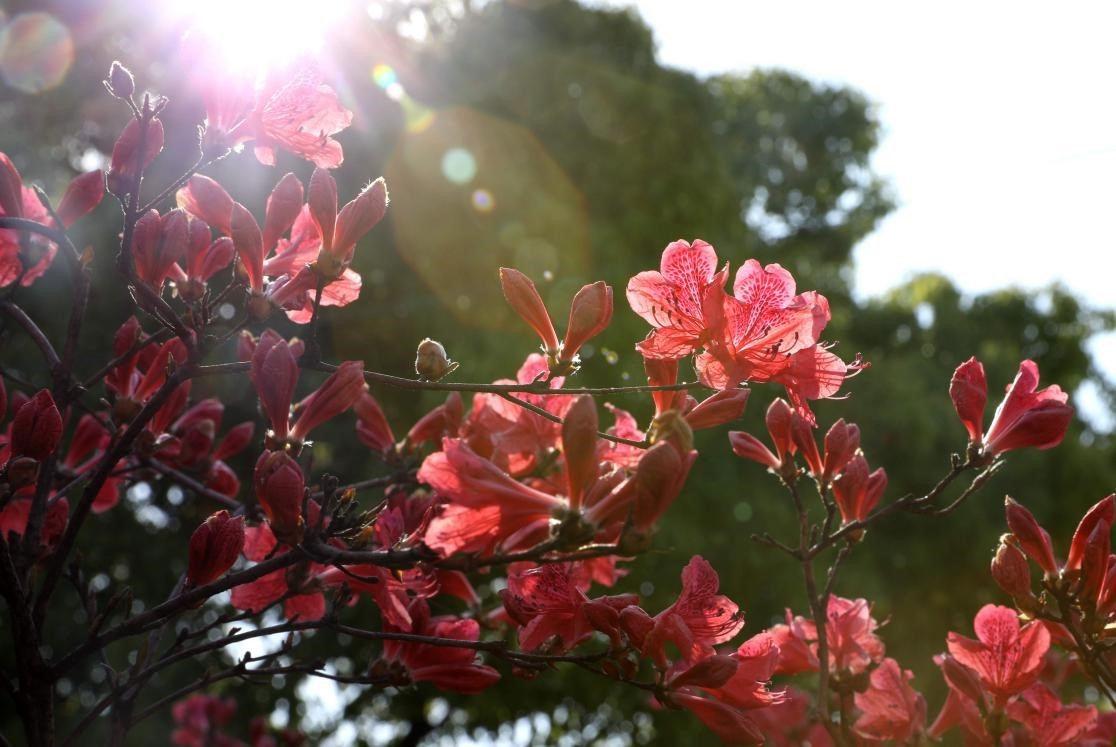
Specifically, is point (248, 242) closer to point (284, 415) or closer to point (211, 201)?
point (211, 201)

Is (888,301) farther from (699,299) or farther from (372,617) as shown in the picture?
(699,299)

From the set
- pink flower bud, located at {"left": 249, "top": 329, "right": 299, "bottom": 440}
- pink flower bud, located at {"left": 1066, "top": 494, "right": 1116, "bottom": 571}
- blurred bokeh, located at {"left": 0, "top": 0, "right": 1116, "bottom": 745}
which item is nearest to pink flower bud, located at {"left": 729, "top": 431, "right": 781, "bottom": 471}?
pink flower bud, located at {"left": 1066, "top": 494, "right": 1116, "bottom": 571}

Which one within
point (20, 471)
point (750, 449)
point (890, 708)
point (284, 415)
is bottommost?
point (20, 471)

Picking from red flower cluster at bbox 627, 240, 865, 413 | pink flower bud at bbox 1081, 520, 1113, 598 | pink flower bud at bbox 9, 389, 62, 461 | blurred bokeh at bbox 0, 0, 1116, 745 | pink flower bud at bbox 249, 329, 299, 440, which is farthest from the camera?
blurred bokeh at bbox 0, 0, 1116, 745

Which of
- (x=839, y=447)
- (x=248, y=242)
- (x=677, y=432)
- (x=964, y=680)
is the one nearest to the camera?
(x=677, y=432)

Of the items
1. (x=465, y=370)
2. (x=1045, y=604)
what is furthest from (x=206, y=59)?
(x=465, y=370)

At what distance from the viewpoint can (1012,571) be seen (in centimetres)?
150

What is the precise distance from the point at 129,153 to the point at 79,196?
0.28 metres

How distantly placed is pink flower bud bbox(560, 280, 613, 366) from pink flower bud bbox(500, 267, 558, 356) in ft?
0.15

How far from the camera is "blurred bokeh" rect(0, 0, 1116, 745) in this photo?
288 inches

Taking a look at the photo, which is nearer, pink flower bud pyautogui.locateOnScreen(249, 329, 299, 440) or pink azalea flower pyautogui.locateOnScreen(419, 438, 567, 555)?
pink azalea flower pyautogui.locateOnScreen(419, 438, 567, 555)

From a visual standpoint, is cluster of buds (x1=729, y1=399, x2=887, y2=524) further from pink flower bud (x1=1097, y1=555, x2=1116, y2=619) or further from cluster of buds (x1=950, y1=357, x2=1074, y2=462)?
pink flower bud (x1=1097, y1=555, x2=1116, y2=619)

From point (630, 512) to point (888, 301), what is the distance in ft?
64.1

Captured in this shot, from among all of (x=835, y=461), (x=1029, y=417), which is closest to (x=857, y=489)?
(x=835, y=461)
